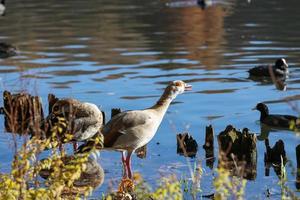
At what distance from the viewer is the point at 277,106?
1834cm

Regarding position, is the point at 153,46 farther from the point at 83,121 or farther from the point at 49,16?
the point at 83,121

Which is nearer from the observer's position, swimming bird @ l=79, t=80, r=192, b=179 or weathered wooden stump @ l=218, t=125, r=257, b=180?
swimming bird @ l=79, t=80, r=192, b=179

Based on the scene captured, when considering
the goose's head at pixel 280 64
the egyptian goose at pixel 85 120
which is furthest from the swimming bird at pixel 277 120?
the goose's head at pixel 280 64

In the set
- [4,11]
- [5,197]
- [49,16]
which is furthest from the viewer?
[4,11]

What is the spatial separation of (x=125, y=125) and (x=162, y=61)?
51.1 ft

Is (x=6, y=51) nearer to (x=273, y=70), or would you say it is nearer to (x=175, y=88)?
(x=273, y=70)

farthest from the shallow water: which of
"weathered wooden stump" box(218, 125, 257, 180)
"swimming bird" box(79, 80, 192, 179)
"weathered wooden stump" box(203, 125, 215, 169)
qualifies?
"swimming bird" box(79, 80, 192, 179)

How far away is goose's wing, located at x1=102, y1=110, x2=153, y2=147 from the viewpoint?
36.6ft

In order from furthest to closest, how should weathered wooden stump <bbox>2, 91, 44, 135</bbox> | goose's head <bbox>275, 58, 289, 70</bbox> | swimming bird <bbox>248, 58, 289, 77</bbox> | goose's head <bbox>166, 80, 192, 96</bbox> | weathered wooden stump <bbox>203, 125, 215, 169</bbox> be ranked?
goose's head <bbox>275, 58, 289, 70</bbox>, swimming bird <bbox>248, 58, 289, 77</bbox>, weathered wooden stump <bbox>203, 125, 215, 169</bbox>, goose's head <bbox>166, 80, 192, 96</bbox>, weathered wooden stump <bbox>2, 91, 44, 135</bbox>

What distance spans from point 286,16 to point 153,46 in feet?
40.4

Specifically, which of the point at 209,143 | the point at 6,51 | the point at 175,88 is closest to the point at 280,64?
the point at 209,143

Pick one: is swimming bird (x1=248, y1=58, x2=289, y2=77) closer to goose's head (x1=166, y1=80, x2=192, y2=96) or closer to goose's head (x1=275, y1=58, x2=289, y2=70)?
goose's head (x1=275, y1=58, x2=289, y2=70)

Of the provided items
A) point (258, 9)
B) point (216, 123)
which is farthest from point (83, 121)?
point (258, 9)

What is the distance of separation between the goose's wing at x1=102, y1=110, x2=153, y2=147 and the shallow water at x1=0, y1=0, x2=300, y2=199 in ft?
2.38
